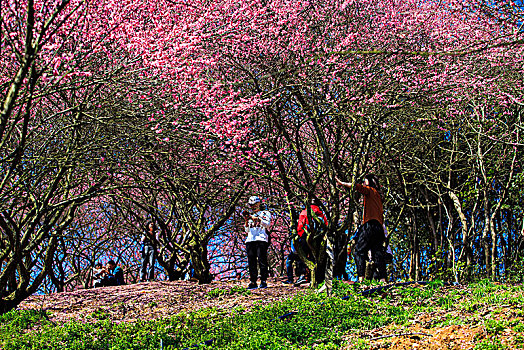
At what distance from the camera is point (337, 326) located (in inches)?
231

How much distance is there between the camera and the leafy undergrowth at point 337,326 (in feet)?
16.5

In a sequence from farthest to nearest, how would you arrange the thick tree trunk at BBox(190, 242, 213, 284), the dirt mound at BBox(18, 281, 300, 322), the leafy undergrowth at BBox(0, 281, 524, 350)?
the thick tree trunk at BBox(190, 242, 213, 284) < the dirt mound at BBox(18, 281, 300, 322) < the leafy undergrowth at BBox(0, 281, 524, 350)

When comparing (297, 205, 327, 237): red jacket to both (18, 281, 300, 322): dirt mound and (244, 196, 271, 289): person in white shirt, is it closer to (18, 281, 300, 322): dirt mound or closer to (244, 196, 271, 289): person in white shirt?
(244, 196, 271, 289): person in white shirt

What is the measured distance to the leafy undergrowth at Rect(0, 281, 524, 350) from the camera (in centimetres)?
503

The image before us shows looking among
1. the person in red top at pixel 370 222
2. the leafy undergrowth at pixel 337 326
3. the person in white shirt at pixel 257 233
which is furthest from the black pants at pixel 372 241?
the person in white shirt at pixel 257 233

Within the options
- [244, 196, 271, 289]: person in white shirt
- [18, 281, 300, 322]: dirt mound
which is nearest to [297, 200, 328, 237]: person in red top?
[244, 196, 271, 289]: person in white shirt

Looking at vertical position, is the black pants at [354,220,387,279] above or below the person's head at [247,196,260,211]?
below

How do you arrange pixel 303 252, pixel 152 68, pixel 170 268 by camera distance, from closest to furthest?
1. pixel 152 68
2. pixel 303 252
3. pixel 170 268

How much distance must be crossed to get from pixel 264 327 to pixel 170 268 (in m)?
8.79

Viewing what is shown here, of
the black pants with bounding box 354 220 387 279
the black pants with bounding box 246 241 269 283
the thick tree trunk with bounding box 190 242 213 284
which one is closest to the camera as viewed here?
the black pants with bounding box 354 220 387 279

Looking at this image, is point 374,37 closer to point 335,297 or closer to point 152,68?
point 152,68

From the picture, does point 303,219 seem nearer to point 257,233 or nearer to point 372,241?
point 257,233

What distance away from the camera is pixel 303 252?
9.79 meters

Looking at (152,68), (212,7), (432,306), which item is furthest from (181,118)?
(432,306)
